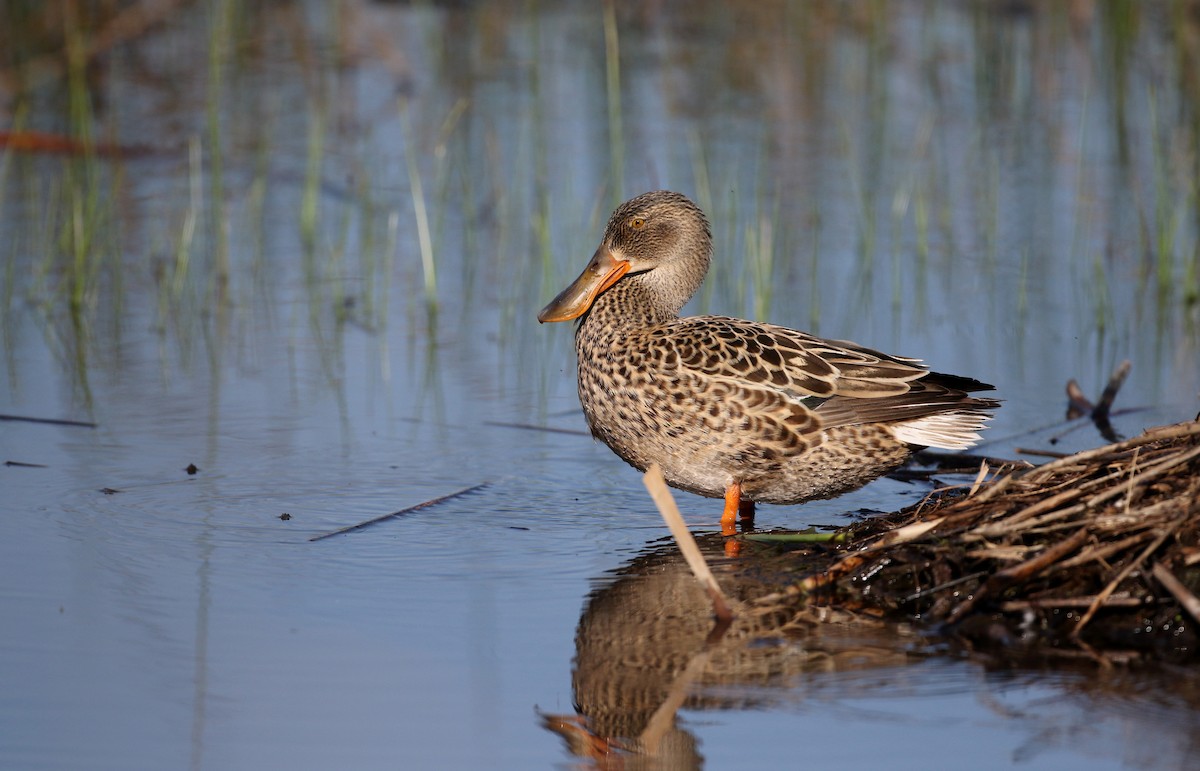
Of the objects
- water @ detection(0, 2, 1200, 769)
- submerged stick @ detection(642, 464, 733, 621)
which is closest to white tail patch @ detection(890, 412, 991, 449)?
water @ detection(0, 2, 1200, 769)

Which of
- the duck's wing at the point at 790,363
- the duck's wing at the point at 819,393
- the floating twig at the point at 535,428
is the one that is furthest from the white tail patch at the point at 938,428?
the floating twig at the point at 535,428

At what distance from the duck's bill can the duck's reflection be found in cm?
161

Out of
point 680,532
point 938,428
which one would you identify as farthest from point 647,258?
point 680,532

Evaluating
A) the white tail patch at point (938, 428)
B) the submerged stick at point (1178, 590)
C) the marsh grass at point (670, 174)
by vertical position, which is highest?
the marsh grass at point (670, 174)

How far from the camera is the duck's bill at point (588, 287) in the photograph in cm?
674

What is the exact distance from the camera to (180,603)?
504 centimetres

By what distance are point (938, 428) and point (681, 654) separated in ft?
5.70

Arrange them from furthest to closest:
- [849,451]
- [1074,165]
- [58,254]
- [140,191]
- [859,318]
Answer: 1. [1074,165]
2. [140,191]
3. [58,254]
4. [859,318]
5. [849,451]

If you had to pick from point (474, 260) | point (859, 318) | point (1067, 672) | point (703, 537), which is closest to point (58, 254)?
point (474, 260)

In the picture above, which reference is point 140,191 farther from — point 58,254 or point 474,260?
point 474,260

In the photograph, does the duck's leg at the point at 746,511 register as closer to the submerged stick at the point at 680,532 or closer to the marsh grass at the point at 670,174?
the submerged stick at the point at 680,532

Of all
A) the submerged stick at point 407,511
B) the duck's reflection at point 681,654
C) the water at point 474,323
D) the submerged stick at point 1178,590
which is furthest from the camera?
the submerged stick at point 407,511

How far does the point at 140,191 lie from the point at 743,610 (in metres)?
6.96

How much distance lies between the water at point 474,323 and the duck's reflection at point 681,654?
4 centimetres
